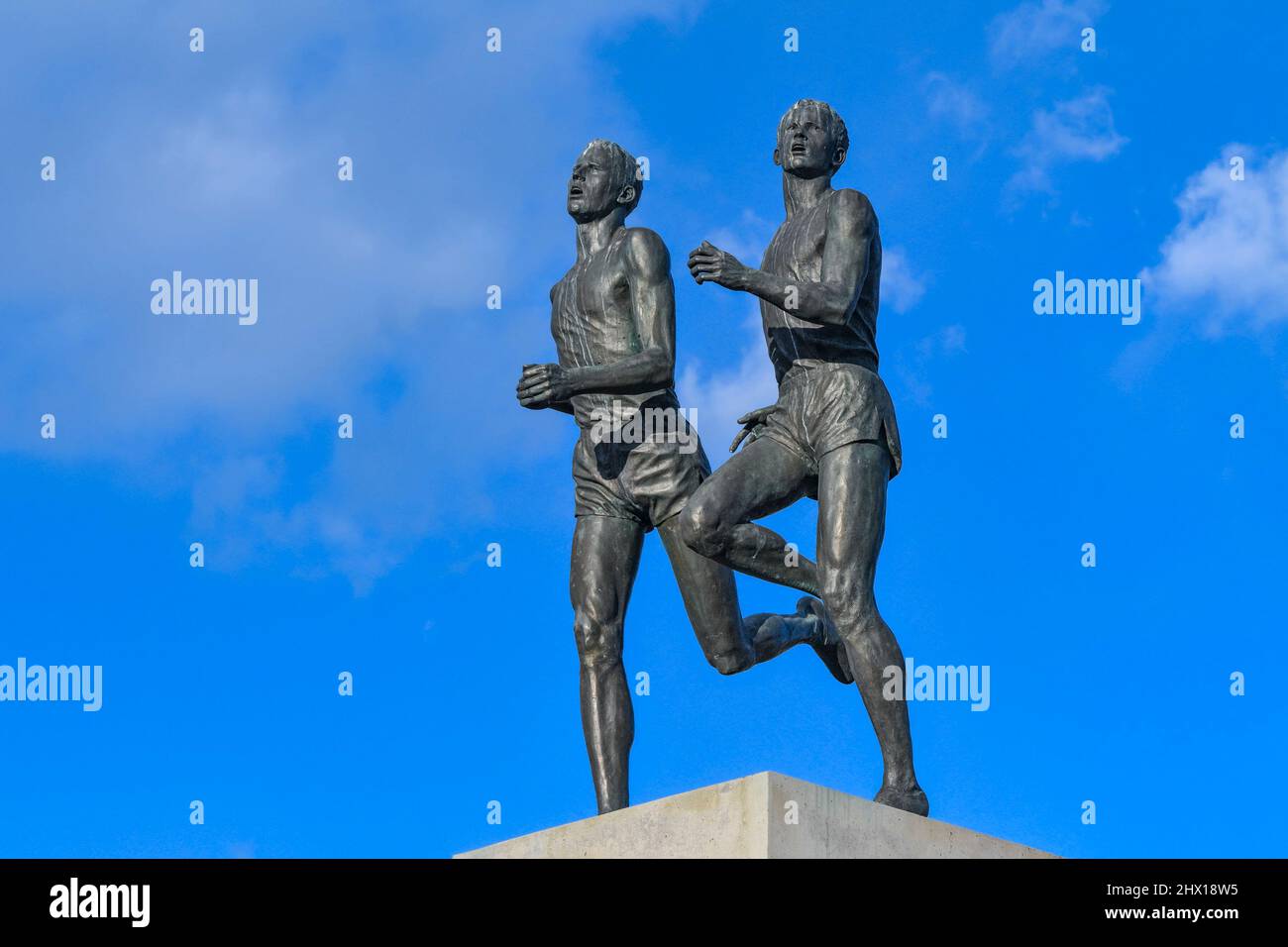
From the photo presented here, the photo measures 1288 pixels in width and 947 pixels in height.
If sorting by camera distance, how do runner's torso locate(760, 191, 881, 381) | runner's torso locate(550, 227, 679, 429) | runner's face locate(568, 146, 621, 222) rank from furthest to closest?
1. runner's face locate(568, 146, 621, 222)
2. runner's torso locate(550, 227, 679, 429)
3. runner's torso locate(760, 191, 881, 381)

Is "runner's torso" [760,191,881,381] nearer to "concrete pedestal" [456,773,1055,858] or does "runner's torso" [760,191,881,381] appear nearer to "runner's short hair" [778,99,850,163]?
"runner's short hair" [778,99,850,163]

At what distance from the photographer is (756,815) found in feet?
37.6

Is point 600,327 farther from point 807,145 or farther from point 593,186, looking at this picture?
point 807,145

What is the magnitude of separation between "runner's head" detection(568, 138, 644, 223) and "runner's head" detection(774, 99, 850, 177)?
108cm

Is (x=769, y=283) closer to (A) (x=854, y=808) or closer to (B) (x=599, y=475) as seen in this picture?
(B) (x=599, y=475)

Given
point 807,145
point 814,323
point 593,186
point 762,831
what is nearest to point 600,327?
point 593,186

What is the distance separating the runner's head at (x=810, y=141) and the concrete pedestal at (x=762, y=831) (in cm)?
417

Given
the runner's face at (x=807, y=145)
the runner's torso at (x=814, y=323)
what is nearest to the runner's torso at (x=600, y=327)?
the runner's torso at (x=814, y=323)

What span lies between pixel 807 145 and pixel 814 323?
120 cm

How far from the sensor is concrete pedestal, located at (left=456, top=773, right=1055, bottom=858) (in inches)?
452

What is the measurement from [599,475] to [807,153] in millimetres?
2403

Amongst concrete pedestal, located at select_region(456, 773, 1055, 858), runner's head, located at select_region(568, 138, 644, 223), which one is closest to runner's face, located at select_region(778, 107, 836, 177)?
runner's head, located at select_region(568, 138, 644, 223)

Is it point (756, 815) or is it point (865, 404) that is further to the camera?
point (865, 404)
